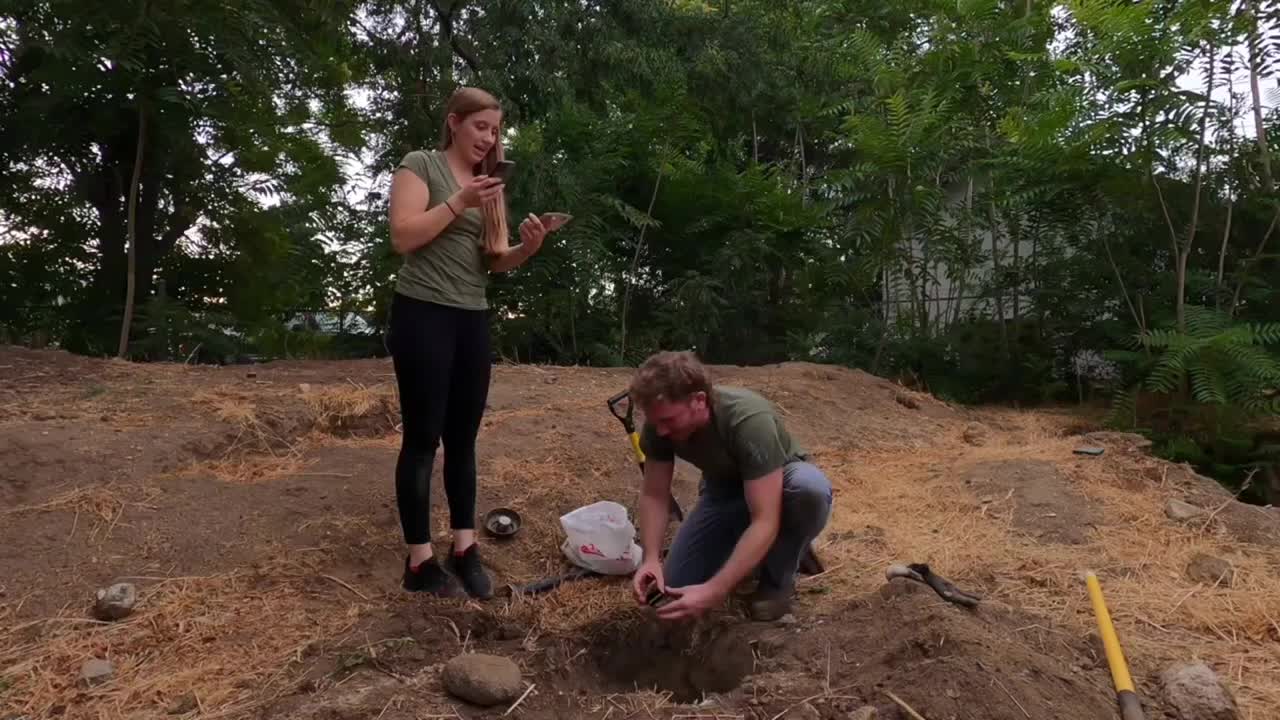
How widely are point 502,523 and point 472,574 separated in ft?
1.53

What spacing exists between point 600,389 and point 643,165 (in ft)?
11.0

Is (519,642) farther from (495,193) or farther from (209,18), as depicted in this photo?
(209,18)

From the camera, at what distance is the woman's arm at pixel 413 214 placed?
231 cm

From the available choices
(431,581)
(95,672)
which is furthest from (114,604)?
(431,581)

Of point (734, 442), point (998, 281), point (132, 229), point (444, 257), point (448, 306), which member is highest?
point (132, 229)

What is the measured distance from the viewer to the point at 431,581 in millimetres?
2602

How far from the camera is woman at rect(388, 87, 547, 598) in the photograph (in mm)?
2361

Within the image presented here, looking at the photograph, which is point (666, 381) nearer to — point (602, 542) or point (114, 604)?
point (602, 542)

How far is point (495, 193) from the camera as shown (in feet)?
7.70

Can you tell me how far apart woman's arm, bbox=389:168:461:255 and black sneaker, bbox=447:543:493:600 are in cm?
100

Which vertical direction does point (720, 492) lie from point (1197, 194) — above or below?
below

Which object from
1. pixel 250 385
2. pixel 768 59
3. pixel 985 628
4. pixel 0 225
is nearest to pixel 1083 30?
pixel 768 59

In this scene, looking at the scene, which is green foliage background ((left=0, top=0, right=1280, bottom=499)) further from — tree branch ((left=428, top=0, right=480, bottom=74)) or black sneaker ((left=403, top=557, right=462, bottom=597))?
black sneaker ((left=403, top=557, right=462, bottom=597))

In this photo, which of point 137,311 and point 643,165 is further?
point 643,165
